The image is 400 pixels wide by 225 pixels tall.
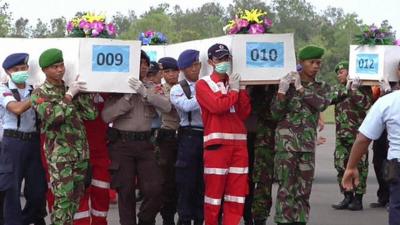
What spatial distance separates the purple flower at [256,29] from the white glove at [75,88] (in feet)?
5.78

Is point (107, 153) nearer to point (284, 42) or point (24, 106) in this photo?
point (24, 106)

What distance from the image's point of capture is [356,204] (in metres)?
10.7

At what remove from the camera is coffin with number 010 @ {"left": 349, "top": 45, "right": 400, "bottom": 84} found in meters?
9.25

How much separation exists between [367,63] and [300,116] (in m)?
1.65

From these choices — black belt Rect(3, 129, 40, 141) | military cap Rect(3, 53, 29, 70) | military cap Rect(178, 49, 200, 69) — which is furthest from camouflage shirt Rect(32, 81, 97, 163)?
military cap Rect(178, 49, 200, 69)

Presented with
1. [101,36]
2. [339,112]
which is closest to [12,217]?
[101,36]

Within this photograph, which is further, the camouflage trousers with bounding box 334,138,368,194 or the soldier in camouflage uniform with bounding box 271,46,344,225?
the camouflage trousers with bounding box 334,138,368,194

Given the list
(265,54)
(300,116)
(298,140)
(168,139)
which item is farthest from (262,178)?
(265,54)

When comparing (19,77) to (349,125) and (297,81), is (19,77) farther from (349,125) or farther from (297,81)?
(349,125)

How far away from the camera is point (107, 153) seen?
26.6 feet

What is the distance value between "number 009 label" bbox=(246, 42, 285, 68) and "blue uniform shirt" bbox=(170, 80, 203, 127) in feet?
2.44

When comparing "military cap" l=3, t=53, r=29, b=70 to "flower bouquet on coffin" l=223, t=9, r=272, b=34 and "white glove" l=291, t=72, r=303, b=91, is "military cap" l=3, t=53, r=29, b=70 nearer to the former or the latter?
"flower bouquet on coffin" l=223, t=9, r=272, b=34

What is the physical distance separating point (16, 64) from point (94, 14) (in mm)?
866

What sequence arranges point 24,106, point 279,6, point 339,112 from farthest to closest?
point 279,6
point 339,112
point 24,106
